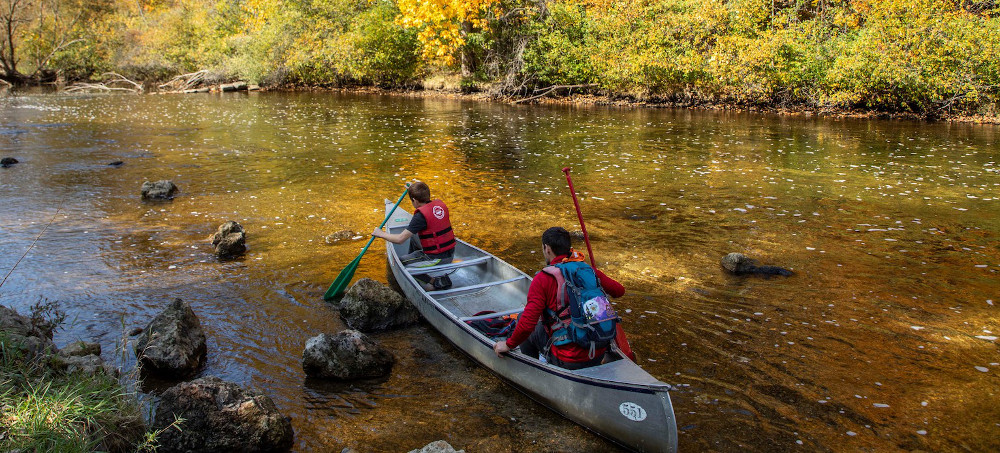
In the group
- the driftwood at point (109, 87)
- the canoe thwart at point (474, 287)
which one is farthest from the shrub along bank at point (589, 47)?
the canoe thwart at point (474, 287)

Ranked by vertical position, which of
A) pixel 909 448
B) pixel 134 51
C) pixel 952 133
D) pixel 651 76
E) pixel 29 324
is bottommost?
pixel 909 448

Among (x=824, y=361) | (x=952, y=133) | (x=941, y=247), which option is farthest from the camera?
(x=952, y=133)

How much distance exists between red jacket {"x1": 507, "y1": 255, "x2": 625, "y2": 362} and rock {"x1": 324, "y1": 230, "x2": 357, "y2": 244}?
5334 mm

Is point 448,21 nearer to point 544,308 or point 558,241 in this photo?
point 558,241

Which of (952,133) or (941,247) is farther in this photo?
(952,133)

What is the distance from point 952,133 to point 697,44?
33.8 ft

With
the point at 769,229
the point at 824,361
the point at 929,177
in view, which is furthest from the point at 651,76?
the point at 824,361

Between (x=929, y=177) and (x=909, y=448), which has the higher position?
(x=929, y=177)

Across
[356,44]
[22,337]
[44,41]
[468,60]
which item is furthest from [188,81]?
[22,337]

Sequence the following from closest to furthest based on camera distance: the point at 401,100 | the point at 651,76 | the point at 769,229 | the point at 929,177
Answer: the point at 769,229
the point at 929,177
the point at 651,76
the point at 401,100

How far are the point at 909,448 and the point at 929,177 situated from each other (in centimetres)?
1125

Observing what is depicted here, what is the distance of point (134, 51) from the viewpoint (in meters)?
49.1

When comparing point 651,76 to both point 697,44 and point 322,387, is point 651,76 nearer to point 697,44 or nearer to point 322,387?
point 697,44

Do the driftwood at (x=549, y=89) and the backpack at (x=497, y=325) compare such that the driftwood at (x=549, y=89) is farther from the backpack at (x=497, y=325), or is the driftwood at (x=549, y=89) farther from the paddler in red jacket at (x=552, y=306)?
the paddler in red jacket at (x=552, y=306)
